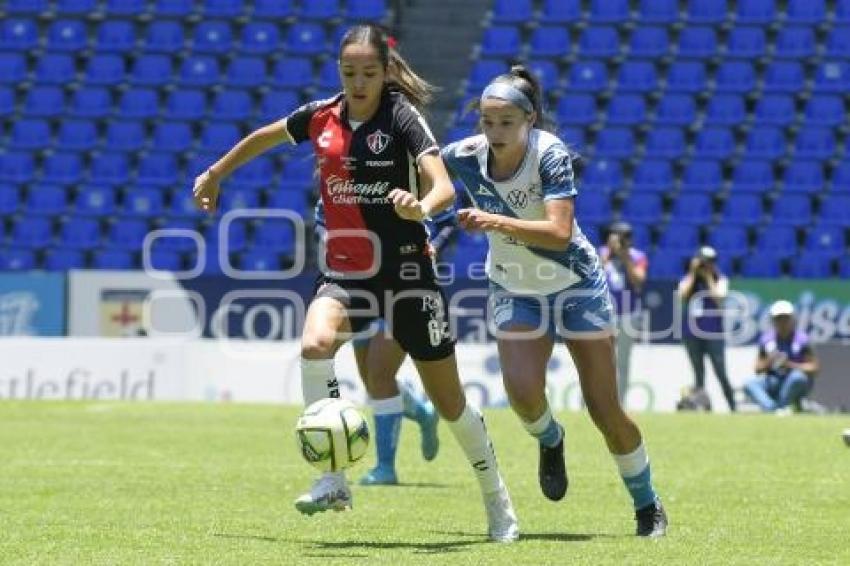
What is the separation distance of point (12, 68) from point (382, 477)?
18.7m

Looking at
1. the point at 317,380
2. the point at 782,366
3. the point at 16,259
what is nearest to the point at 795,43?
the point at 782,366

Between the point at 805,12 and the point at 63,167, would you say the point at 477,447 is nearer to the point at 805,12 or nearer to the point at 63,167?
the point at 63,167

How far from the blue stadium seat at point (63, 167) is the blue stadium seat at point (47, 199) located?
0.34 meters

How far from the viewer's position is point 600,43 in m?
27.5

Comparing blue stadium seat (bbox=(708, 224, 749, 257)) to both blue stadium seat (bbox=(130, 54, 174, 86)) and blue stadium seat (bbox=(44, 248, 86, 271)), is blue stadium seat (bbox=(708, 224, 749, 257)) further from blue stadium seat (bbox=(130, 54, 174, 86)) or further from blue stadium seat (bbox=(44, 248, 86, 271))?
blue stadium seat (bbox=(130, 54, 174, 86))

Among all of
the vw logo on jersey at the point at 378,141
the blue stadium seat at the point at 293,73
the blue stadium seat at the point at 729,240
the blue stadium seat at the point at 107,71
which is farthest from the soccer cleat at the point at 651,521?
the blue stadium seat at the point at 107,71

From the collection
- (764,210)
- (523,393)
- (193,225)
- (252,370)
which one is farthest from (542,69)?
(523,393)

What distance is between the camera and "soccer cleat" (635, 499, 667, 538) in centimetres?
845

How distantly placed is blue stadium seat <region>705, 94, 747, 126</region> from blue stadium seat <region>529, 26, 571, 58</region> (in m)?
2.33

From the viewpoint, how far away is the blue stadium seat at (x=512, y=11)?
28188 mm

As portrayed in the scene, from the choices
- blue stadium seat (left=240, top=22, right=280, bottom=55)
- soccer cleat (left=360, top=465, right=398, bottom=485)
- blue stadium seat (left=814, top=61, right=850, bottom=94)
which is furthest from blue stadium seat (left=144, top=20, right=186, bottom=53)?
soccer cleat (left=360, top=465, right=398, bottom=485)

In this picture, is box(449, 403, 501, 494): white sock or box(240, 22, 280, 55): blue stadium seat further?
box(240, 22, 280, 55): blue stadium seat

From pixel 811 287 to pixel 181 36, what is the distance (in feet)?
37.2

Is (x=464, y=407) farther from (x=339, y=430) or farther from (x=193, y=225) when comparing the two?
(x=193, y=225)
